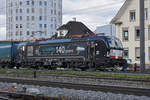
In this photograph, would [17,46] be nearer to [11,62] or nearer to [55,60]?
[11,62]

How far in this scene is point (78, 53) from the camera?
2705 centimetres

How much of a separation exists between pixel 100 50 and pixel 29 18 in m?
84.0

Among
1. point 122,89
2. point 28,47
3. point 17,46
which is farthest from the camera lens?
point 17,46

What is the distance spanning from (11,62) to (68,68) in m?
10.7

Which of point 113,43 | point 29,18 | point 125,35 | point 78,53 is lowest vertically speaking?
point 78,53

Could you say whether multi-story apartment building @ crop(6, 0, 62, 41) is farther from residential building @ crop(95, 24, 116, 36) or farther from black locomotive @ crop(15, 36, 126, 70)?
black locomotive @ crop(15, 36, 126, 70)

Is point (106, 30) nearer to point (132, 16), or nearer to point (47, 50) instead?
point (132, 16)

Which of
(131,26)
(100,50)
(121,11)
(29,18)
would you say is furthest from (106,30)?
(29,18)

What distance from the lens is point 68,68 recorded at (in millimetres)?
29031

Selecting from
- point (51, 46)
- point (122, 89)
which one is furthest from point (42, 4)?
point (122, 89)

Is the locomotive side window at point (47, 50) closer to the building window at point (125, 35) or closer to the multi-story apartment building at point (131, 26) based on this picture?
the multi-story apartment building at point (131, 26)

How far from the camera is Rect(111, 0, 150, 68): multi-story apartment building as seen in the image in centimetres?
4405

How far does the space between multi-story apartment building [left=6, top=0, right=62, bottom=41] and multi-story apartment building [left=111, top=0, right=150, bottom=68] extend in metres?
61.5

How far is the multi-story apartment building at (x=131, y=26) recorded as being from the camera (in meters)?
44.0
